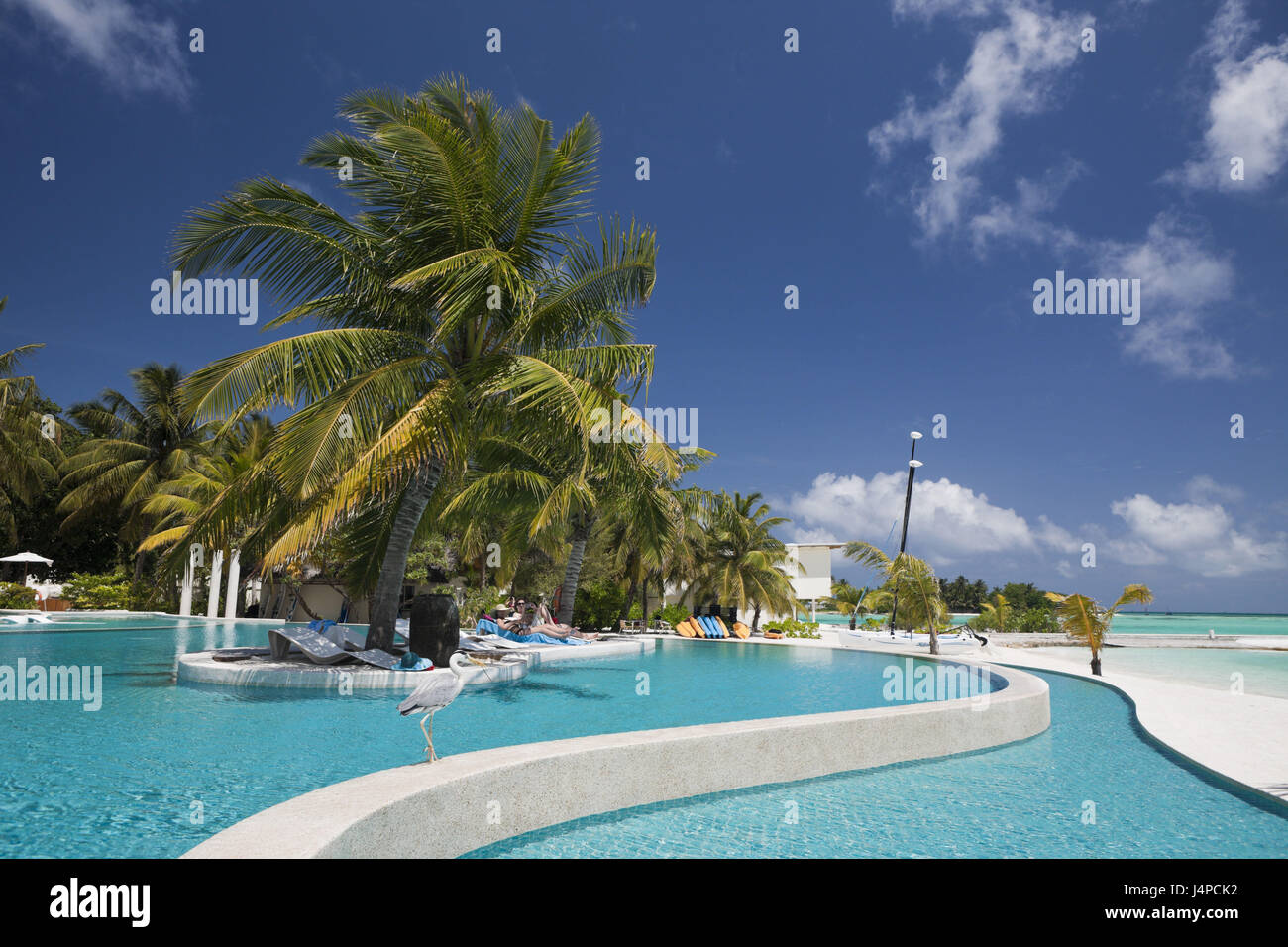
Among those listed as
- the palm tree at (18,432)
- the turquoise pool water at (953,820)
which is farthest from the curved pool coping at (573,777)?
the palm tree at (18,432)

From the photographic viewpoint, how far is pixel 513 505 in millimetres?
18156

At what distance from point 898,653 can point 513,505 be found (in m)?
10.4

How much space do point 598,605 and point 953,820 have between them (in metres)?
22.3

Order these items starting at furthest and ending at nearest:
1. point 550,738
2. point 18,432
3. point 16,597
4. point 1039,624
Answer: point 1039,624 → point 16,597 → point 18,432 → point 550,738

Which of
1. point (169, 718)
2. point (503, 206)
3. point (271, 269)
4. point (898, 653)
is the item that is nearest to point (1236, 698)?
point (898, 653)

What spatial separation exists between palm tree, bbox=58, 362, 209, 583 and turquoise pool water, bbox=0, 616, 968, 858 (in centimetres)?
1751

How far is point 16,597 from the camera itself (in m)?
25.7

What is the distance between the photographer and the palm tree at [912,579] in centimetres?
1634

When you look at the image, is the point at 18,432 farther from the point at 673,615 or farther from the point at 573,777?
the point at 573,777

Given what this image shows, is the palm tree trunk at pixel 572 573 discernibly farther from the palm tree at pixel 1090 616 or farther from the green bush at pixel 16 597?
the green bush at pixel 16 597

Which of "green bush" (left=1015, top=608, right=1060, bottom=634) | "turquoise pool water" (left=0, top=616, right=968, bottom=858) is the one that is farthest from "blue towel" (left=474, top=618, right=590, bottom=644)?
"green bush" (left=1015, top=608, right=1060, bottom=634)

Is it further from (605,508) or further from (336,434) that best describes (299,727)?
(605,508)

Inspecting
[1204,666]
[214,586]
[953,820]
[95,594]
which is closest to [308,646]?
[953,820]

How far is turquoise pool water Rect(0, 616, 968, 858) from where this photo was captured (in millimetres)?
4133
